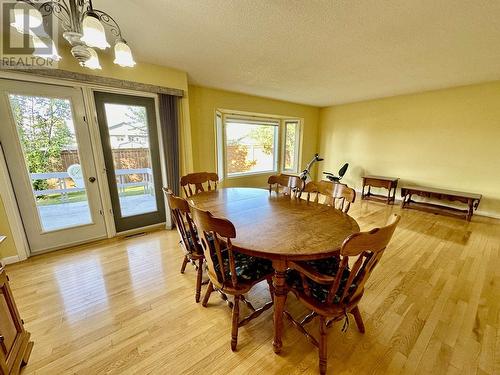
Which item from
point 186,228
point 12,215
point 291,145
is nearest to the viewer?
point 186,228

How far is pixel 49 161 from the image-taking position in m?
2.37

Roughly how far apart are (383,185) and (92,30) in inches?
200

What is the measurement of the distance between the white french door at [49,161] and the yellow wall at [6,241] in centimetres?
14

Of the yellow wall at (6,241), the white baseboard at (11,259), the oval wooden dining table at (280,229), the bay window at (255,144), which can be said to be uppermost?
the bay window at (255,144)

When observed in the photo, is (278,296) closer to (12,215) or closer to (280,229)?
(280,229)

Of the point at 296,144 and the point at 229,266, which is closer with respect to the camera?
the point at 229,266

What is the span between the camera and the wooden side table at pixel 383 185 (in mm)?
4346

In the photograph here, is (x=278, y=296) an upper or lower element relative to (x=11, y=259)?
upper

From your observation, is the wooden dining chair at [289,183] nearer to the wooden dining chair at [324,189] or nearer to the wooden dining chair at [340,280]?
the wooden dining chair at [324,189]

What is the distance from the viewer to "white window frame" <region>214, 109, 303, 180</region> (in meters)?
4.11

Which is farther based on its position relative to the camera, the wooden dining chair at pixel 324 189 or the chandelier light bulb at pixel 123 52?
the wooden dining chair at pixel 324 189

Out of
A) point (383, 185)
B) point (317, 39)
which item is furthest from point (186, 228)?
point (383, 185)

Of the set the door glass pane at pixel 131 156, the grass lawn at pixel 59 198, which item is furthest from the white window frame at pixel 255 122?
the grass lawn at pixel 59 198

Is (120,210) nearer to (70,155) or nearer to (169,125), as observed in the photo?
(70,155)
